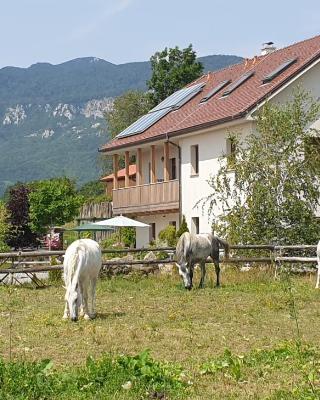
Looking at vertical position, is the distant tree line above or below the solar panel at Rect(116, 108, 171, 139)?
below

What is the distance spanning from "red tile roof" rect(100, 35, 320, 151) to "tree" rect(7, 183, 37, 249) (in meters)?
13.3

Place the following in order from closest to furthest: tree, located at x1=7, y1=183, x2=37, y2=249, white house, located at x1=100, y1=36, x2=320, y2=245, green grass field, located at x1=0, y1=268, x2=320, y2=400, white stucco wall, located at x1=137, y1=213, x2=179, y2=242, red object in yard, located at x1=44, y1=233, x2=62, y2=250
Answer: green grass field, located at x1=0, y1=268, x2=320, y2=400, white house, located at x1=100, y1=36, x2=320, y2=245, white stucco wall, located at x1=137, y1=213, x2=179, y2=242, red object in yard, located at x1=44, y1=233, x2=62, y2=250, tree, located at x1=7, y1=183, x2=37, y2=249

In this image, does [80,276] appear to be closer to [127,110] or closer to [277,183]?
[277,183]

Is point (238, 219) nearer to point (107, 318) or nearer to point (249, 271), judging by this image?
point (249, 271)

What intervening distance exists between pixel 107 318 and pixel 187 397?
737 cm

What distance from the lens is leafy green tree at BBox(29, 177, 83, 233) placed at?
178ft

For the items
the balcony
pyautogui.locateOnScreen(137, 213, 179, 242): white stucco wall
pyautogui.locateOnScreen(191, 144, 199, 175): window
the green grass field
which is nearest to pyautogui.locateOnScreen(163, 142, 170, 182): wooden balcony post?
the balcony

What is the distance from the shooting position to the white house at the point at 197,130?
33031mm

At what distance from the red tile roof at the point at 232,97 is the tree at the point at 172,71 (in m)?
16.8

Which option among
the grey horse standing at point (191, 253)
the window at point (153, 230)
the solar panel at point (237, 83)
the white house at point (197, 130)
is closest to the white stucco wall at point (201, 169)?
the white house at point (197, 130)

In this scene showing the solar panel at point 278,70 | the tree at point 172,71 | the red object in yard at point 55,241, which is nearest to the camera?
the solar panel at point 278,70

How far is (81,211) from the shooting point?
2179 inches

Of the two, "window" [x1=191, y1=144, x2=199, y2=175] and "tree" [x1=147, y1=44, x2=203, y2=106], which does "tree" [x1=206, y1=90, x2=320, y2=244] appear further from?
"tree" [x1=147, y1=44, x2=203, y2=106]

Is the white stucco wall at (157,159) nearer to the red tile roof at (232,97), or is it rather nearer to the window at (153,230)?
the red tile roof at (232,97)
